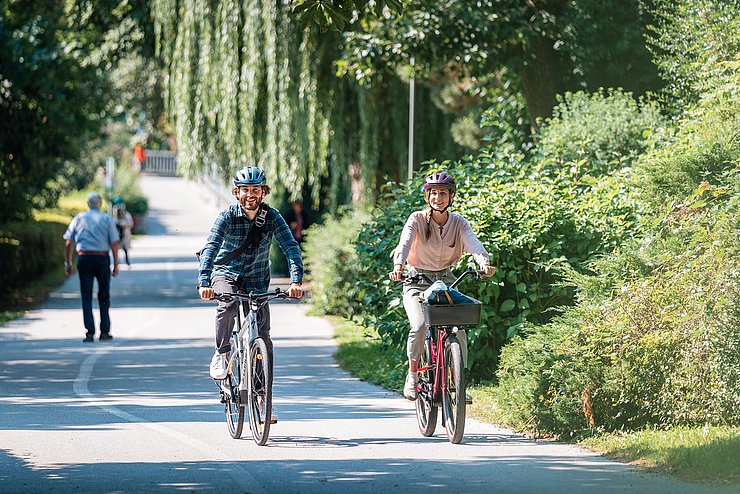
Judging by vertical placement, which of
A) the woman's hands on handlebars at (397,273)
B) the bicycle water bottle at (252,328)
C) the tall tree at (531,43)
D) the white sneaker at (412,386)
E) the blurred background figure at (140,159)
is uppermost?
the blurred background figure at (140,159)

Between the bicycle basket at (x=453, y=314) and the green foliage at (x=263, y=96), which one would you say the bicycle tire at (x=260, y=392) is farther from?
the green foliage at (x=263, y=96)

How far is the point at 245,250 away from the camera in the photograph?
365 inches

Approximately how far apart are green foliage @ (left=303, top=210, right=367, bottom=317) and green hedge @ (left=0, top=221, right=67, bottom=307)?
5992 millimetres

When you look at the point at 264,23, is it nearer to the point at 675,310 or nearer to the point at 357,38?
the point at 357,38

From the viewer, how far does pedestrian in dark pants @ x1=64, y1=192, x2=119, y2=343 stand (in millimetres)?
17344

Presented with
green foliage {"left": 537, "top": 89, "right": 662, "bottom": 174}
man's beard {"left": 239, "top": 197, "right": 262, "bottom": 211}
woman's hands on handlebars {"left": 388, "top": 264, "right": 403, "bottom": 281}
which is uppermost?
green foliage {"left": 537, "top": 89, "right": 662, "bottom": 174}

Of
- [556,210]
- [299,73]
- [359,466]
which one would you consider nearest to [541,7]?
[299,73]

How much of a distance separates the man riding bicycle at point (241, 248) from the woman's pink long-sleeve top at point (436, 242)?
0.84 m

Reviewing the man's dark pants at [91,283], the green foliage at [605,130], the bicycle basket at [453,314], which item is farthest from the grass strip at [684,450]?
the man's dark pants at [91,283]

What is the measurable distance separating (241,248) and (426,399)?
1.63 metres

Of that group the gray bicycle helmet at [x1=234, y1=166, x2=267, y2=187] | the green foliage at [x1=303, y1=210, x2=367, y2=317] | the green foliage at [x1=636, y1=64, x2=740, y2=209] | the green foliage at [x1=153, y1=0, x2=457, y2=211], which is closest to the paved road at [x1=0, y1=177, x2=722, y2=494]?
the gray bicycle helmet at [x1=234, y1=166, x2=267, y2=187]

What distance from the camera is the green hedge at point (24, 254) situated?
81.1 ft

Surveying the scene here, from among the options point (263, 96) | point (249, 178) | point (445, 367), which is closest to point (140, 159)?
point (263, 96)

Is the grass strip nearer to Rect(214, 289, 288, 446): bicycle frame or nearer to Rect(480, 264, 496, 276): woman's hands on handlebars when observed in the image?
Rect(480, 264, 496, 276): woman's hands on handlebars
